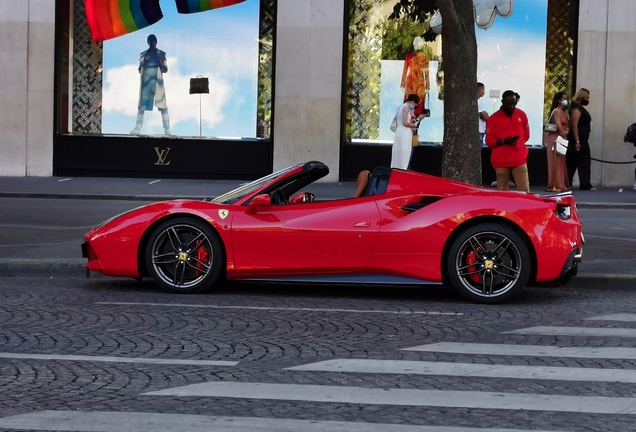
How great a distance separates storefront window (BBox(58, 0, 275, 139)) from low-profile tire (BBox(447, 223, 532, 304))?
13198 mm

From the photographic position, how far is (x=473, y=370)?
6391 millimetres

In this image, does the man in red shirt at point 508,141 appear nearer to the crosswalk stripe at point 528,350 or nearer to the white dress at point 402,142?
the white dress at point 402,142

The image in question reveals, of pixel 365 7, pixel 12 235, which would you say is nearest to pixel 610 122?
pixel 365 7

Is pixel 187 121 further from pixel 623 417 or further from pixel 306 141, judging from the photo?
pixel 623 417

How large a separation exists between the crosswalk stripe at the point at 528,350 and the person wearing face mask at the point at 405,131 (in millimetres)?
13042

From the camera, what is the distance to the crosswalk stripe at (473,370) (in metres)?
6.24

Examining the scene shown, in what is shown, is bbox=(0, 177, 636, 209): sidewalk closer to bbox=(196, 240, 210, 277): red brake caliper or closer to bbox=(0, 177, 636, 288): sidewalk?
bbox=(0, 177, 636, 288): sidewalk

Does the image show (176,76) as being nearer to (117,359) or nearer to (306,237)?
(306,237)

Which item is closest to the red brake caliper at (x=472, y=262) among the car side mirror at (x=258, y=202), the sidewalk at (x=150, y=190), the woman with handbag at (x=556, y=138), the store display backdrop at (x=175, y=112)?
the car side mirror at (x=258, y=202)

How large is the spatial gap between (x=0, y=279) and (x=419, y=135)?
12.6 meters

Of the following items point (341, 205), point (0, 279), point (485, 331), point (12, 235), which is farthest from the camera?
point (12, 235)

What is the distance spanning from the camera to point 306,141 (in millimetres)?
21516

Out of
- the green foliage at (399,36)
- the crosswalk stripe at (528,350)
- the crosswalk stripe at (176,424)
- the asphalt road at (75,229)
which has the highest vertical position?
the green foliage at (399,36)

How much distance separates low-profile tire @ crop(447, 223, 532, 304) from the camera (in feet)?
29.2
